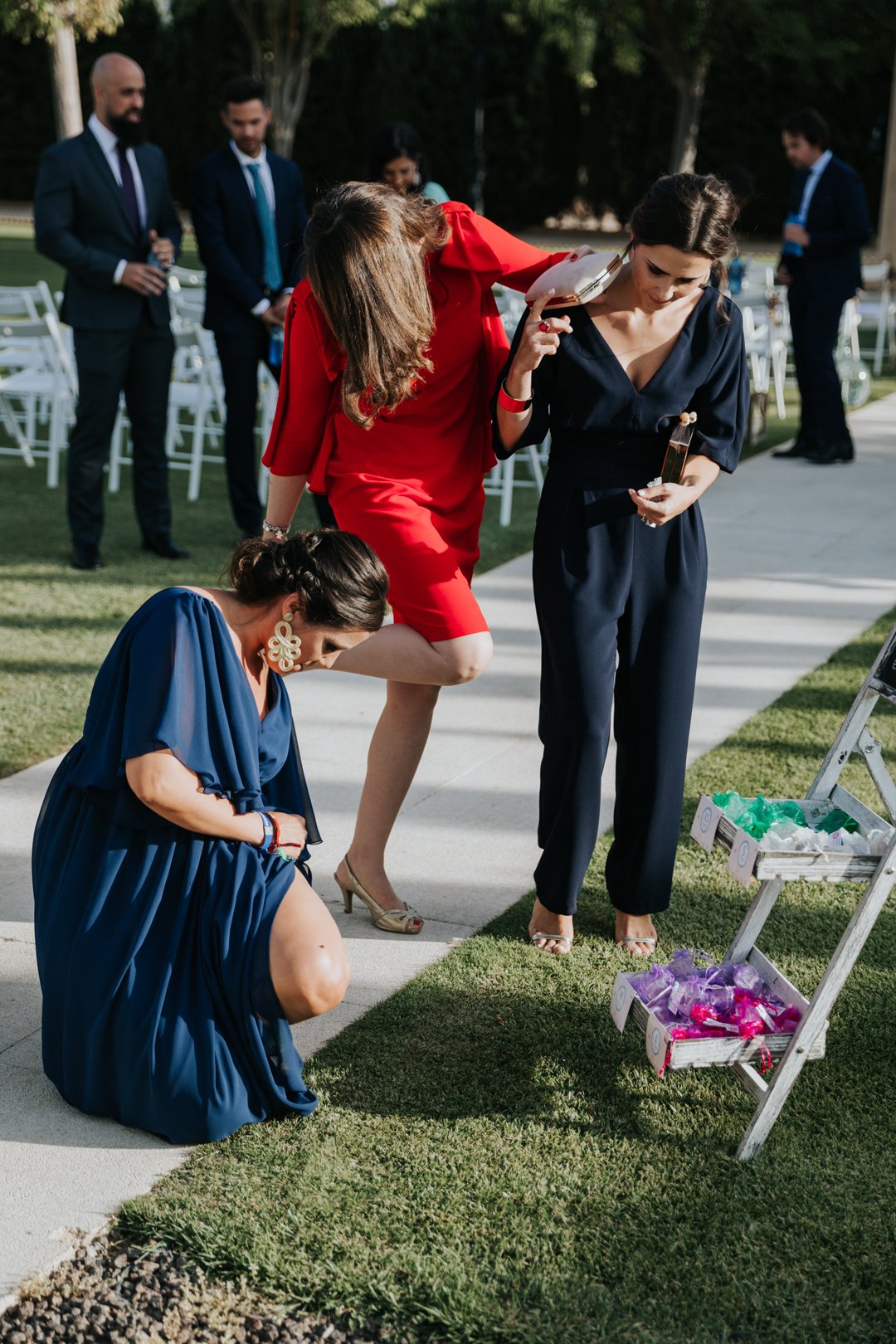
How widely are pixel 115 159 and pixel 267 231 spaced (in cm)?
80

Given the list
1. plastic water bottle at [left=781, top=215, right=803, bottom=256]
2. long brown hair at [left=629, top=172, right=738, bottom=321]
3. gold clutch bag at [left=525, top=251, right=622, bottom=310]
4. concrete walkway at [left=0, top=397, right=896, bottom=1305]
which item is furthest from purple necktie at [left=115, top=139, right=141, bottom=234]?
plastic water bottle at [left=781, top=215, right=803, bottom=256]

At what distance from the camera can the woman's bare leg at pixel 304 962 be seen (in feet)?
8.48

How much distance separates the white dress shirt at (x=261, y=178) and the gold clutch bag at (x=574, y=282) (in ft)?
13.5

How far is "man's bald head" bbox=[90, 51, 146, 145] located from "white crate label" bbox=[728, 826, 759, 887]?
208 inches

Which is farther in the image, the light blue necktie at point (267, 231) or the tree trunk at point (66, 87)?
the tree trunk at point (66, 87)

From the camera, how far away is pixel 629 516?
320 cm

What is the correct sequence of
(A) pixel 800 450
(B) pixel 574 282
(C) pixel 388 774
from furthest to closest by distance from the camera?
(A) pixel 800 450 < (C) pixel 388 774 < (B) pixel 574 282

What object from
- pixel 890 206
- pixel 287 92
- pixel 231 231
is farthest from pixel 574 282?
pixel 287 92

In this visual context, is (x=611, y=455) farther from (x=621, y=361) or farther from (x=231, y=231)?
(x=231, y=231)

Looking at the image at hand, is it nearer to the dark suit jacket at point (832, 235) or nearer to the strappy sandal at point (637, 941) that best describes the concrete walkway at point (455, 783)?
the strappy sandal at point (637, 941)

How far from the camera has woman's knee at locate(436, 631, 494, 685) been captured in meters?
3.32

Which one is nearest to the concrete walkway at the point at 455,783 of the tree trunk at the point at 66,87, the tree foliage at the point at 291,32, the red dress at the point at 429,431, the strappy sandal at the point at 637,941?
the strappy sandal at the point at 637,941

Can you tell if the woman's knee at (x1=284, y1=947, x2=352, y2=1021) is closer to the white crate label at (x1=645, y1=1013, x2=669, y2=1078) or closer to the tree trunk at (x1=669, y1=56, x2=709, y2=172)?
the white crate label at (x1=645, y1=1013, x2=669, y2=1078)

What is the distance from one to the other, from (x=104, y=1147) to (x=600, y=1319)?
3.31 ft
